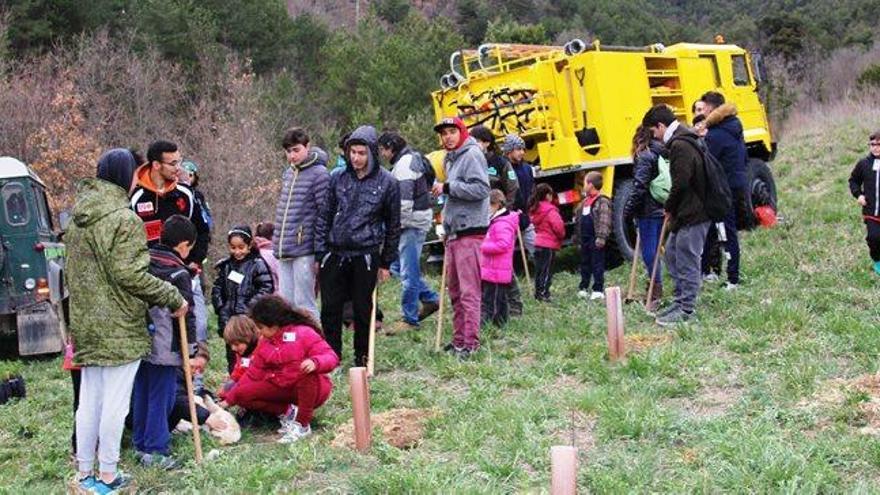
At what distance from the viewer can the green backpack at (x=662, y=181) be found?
8836 mm

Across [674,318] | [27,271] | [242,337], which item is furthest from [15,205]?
[674,318]

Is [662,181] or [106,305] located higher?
[662,181]

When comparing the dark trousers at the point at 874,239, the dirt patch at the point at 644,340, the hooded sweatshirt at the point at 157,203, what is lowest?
the dirt patch at the point at 644,340

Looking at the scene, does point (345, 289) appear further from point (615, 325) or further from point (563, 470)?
point (563, 470)

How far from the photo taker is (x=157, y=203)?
6.52 meters

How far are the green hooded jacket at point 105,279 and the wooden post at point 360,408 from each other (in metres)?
1.14

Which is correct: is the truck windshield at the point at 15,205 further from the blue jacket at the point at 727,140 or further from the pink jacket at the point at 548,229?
the blue jacket at the point at 727,140

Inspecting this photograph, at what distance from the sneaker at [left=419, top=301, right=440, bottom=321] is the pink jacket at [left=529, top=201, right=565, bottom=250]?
1351 mm

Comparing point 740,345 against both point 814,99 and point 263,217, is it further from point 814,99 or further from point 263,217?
point 814,99

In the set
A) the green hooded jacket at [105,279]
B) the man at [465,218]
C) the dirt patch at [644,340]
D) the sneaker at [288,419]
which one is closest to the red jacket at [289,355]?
the sneaker at [288,419]

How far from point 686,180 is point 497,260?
174 cm

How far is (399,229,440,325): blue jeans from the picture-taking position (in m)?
9.11

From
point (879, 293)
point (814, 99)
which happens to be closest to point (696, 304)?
point (879, 293)

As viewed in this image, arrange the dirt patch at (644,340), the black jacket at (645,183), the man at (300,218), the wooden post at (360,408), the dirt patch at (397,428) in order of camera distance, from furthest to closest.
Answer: the black jacket at (645,183) < the man at (300,218) < the dirt patch at (644,340) < the dirt patch at (397,428) < the wooden post at (360,408)
